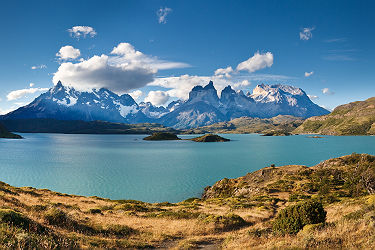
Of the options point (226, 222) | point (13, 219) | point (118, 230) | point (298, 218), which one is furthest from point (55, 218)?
point (298, 218)

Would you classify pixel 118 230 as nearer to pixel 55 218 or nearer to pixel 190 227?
pixel 55 218

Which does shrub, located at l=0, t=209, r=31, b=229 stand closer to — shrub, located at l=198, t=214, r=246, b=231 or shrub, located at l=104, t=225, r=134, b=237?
shrub, located at l=104, t=225, r=134, b=237

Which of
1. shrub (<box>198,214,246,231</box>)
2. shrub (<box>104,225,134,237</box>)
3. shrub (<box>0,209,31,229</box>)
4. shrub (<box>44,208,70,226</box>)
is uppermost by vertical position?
shrub (<box>0,209,31,229</box>)

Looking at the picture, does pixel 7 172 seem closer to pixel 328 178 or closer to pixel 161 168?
pixel 161 168

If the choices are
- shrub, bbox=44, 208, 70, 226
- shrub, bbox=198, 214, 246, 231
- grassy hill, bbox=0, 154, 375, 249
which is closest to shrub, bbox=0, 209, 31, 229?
grassy hill, bbox=0, 154, 375, 249

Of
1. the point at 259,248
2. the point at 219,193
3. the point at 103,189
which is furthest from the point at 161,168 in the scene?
the point at 259,248

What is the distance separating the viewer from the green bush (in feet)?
72.5

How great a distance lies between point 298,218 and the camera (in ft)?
75.0

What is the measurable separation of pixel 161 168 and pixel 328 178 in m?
85.8

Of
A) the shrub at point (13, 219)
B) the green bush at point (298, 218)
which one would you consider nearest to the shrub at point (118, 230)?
the shrub at point (13, 219)

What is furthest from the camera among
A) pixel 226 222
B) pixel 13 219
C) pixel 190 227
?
pixel 226 222

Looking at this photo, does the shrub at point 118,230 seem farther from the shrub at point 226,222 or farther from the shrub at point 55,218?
the shrub at point 226,222

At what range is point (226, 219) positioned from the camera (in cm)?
3341

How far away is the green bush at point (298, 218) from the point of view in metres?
22.1
